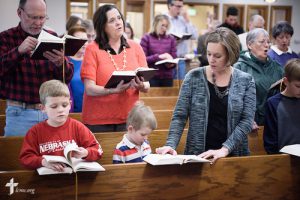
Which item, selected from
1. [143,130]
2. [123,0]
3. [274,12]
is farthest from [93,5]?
[143,130]

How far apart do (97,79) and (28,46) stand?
0.62 meters

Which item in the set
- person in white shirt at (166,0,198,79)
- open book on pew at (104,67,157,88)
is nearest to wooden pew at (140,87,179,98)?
person in white shirt at (166,0,198,79)

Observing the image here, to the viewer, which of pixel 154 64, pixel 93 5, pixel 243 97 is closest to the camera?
pixel 243 97

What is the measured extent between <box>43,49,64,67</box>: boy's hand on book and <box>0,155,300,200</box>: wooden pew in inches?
39.4

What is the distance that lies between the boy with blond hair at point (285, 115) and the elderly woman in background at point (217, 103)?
49 cm

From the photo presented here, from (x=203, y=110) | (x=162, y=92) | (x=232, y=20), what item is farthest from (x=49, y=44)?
(x=232, y=20)

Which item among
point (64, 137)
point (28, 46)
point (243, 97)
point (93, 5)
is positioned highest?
point (93, 5)

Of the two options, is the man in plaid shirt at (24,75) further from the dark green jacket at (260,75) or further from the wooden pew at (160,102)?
the wooden pew at (160,102)

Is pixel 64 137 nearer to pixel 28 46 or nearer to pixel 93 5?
pixel 28 46

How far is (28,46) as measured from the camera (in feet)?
9.31

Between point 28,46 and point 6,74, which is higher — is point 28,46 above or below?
above

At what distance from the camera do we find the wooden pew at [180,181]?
2.22 metres

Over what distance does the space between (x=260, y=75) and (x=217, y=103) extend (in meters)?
1.42

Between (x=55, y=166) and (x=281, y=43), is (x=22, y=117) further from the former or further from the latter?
(x=281, y=43)
